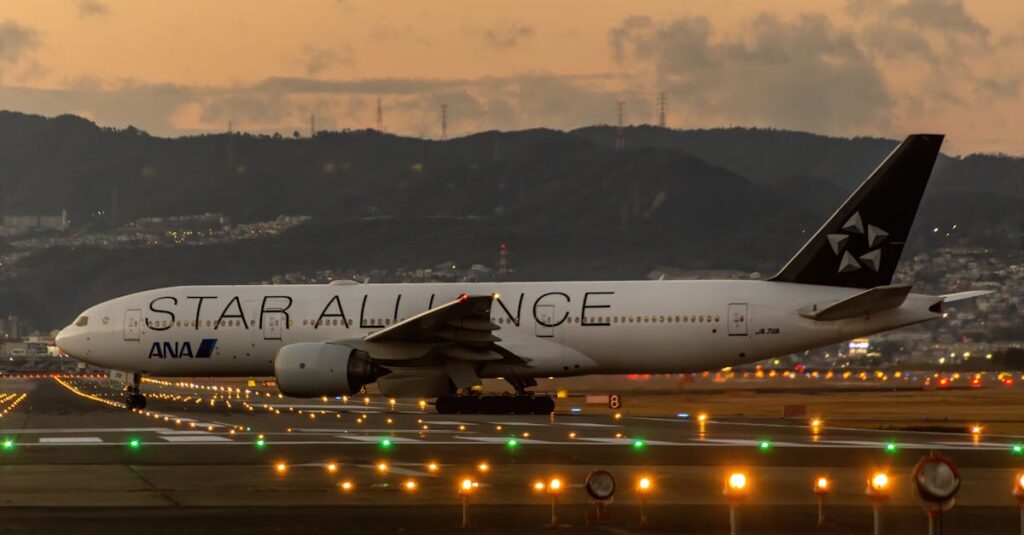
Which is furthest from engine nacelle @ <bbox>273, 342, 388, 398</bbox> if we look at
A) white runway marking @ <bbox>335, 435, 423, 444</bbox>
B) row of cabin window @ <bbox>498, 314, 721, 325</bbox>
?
white runway marking @ <bbox>335, 435, 423, 444</bbox>

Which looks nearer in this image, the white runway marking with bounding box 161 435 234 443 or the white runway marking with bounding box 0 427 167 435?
the white runway marking with bounding box 161 435 234 443

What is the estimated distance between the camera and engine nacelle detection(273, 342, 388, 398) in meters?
36.1

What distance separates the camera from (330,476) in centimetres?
2141

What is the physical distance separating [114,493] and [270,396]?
3662 centimetres

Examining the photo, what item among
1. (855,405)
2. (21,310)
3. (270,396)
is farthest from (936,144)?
(21,310)

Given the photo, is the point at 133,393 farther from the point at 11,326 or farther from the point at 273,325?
the point at 11,326

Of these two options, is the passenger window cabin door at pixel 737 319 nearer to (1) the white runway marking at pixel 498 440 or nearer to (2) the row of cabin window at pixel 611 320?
(2) the row of cabin window at pixel 611 320

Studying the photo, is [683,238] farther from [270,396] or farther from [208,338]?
[208,338]

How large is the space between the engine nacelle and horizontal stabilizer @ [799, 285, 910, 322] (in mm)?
10290

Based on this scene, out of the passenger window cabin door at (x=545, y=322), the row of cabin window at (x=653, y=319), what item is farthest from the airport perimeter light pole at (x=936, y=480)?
the passenger window cabin door at (x=545, y=322)

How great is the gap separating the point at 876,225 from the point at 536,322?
8330 mm

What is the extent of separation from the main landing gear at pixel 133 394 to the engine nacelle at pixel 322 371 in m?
7.24

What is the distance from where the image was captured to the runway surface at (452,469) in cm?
1694

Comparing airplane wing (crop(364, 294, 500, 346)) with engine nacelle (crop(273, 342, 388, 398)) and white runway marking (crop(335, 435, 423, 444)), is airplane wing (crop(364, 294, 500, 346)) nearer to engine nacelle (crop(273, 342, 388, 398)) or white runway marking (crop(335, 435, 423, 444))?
engine nacelle (crop(273, 342, 388, 398))
